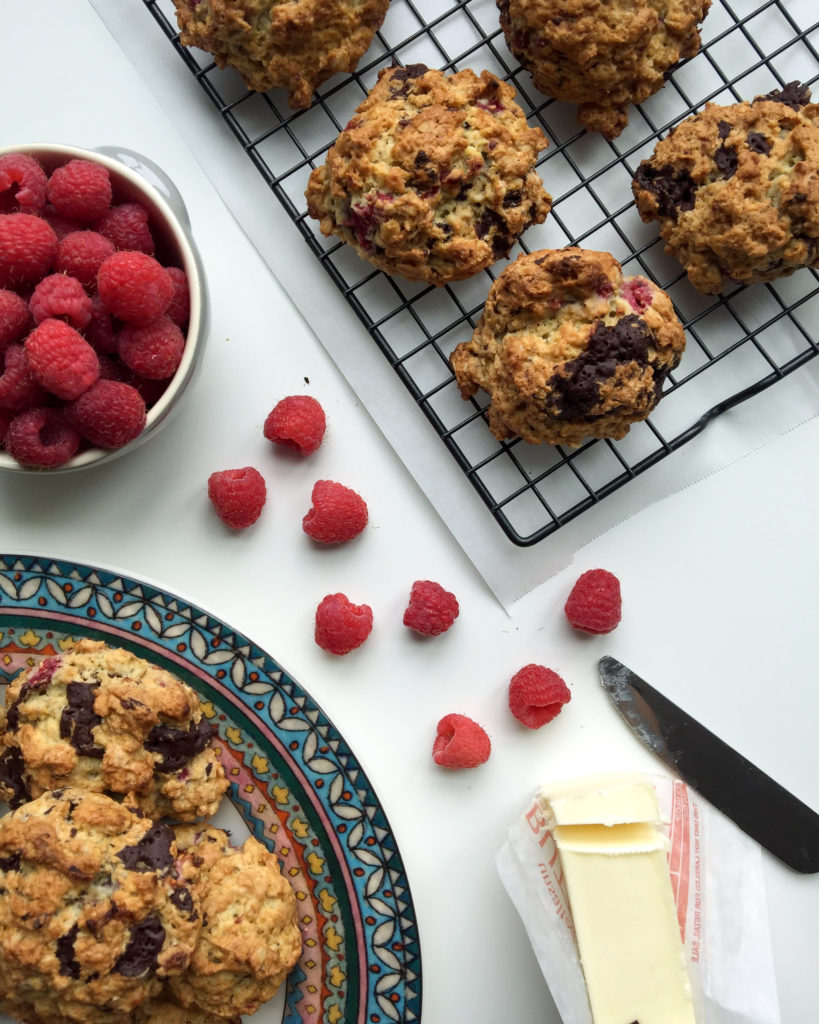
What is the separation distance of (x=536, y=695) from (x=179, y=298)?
0.99m

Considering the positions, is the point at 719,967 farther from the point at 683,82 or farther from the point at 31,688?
the point at 683,82

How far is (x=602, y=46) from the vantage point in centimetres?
162

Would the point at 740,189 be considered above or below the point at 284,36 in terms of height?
below

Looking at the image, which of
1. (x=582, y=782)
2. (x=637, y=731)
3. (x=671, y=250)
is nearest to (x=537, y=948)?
(x=582, y=782)

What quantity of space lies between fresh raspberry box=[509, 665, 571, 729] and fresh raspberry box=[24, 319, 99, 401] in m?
0.98

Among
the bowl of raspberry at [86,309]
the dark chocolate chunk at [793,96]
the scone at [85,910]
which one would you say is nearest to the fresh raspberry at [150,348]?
the bowl of raspberry at [86,309]

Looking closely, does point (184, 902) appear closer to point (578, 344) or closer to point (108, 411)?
point (108, 411)

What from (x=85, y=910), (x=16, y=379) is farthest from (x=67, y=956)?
(x=16, y=379)

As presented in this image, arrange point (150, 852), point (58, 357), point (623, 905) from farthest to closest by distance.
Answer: point (623, 905)
point (150, 852)
point (58, 357)

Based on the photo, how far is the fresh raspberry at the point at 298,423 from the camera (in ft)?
5.75

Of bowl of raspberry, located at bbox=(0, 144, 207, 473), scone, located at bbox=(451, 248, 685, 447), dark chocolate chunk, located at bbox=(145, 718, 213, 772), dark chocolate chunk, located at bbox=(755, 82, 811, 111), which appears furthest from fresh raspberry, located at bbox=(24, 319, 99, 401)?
dark chocolate chunk, located at bbox=(755, 82, 811, 111)

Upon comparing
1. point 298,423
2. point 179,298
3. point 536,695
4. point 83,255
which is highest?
point 83,255

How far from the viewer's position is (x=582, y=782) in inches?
70.3

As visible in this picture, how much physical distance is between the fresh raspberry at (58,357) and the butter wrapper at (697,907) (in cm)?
Answer: 113
